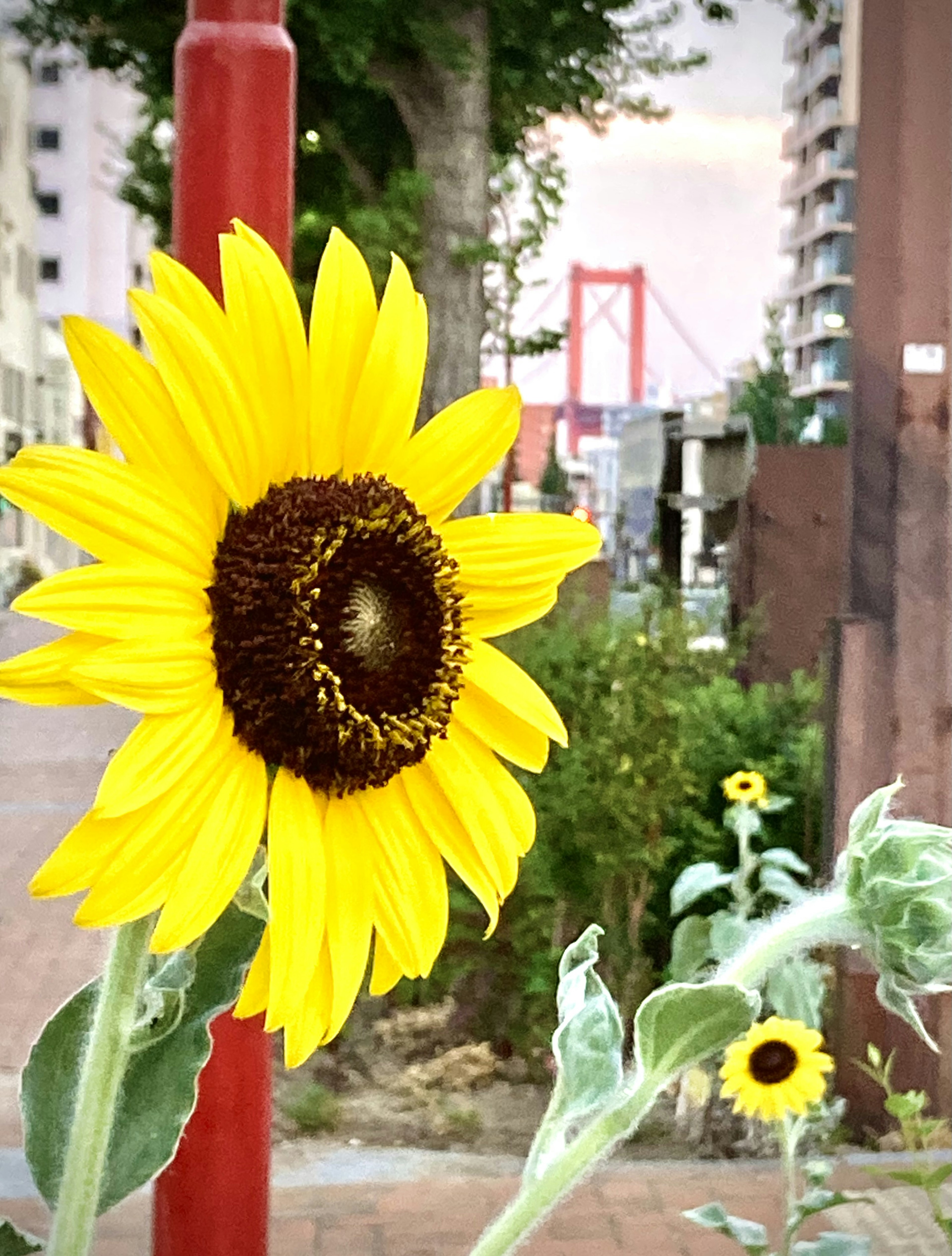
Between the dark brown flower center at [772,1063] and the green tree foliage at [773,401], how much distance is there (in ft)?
2.23

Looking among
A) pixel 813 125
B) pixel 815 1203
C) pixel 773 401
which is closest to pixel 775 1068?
pixel 815 1203

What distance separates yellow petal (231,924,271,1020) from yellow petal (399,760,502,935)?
0.14ft

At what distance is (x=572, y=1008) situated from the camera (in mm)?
348

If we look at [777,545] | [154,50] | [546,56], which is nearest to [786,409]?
[777,545]

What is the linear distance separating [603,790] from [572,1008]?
4.56 feet

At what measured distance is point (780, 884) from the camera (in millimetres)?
1530

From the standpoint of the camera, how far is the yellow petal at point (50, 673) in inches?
10.3

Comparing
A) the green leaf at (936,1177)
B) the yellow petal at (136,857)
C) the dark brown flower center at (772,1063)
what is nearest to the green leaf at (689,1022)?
the yellow petal at (136,857)

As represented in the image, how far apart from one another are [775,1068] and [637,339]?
0.59 meters

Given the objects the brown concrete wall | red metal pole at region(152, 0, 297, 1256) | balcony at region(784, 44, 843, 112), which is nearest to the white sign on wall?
balcony at region(784, 44, 843, 112)

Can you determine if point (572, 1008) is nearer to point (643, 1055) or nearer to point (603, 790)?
point (643, 1055)

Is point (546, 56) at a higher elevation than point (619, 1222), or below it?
higher

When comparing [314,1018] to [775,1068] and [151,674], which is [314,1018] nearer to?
[151,674]

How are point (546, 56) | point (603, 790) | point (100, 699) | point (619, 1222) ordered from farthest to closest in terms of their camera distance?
1. point (603, 790)
2. point (546, 56)
3. point (619, 1222)
4. point (100, 699)
